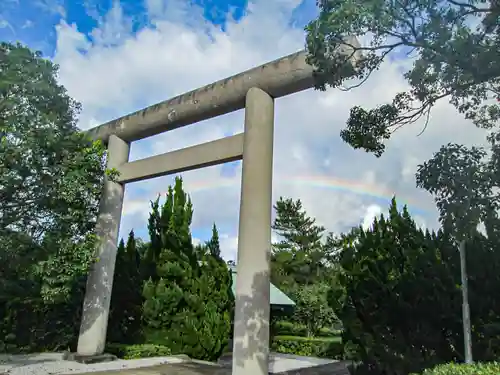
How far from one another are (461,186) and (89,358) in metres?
8.66

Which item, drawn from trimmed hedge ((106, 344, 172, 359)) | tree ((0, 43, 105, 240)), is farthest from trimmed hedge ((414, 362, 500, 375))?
trimmed hedge ((106, 344, 172, 359))

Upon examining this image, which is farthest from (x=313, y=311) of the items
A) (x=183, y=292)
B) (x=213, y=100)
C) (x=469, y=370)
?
(x=469, y=370)

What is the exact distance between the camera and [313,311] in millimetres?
16625

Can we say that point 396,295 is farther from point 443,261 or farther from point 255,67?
point 255,67

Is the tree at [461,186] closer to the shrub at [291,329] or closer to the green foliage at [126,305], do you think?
the green foliage at [126,305]

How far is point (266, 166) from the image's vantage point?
754 cm

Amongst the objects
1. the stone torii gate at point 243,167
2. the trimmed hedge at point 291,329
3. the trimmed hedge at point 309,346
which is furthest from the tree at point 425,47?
the trimmed hedge at point 291,329

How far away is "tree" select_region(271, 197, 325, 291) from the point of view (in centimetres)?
2602

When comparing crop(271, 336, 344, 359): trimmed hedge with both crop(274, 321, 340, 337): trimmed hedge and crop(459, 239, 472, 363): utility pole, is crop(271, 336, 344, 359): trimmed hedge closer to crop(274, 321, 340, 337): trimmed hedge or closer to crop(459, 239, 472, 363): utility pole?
crop(274, 321, 340, 337): trimmed hedge

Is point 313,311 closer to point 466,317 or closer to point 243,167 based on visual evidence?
point 466,317

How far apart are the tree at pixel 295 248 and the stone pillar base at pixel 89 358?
14822mm

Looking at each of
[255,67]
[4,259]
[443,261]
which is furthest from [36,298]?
[443,261]

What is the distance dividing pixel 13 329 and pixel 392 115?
11.3 metres

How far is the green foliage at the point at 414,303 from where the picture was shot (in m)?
6.81
